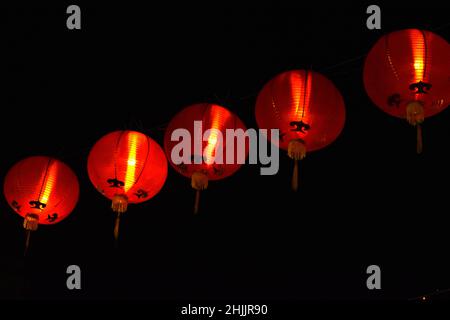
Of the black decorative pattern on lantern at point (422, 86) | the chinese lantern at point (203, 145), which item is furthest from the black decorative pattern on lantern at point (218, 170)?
the black decorative pattern on lantern at point (422, 86)

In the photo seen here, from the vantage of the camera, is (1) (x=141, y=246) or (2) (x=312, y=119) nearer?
(2) (x=312, y=119)

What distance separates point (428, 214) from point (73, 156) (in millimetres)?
3533

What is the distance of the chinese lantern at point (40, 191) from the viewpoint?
5543 millimetres

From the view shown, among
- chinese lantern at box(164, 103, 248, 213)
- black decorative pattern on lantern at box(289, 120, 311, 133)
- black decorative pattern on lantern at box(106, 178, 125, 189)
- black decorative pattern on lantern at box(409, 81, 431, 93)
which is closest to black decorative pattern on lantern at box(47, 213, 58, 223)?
black decorative pattern on lantern at box(106, 178, 125, 189)

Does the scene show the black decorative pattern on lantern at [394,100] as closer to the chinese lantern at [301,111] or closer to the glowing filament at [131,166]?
the chinese lantern at [301,111]

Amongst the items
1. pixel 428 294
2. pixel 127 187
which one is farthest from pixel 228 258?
pixel 127 187

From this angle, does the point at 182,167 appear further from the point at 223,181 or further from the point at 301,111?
the point at 223,181

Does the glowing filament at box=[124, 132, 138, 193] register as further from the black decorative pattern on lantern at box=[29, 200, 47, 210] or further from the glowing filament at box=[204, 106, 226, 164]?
the black decorative pattern on lantern at box=[29, 200, 47, 210]

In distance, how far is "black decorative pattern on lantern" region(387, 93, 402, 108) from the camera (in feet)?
14.4

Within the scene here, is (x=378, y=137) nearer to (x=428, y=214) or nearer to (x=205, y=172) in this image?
(x=428, y=214)

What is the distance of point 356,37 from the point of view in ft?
18.3

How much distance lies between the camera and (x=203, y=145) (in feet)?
15.7

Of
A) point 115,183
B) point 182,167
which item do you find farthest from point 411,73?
point 115,183

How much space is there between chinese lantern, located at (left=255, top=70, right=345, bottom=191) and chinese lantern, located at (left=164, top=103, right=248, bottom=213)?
12.5 inches
